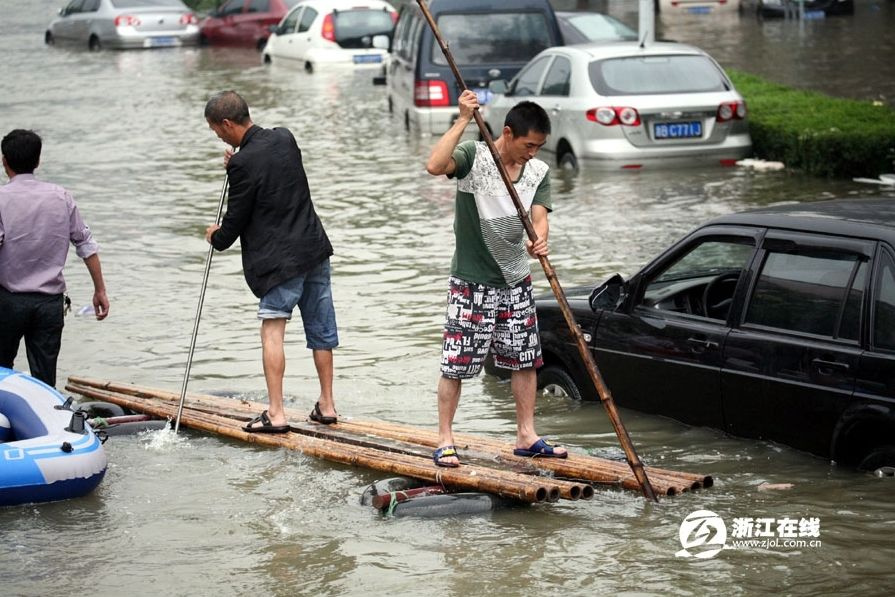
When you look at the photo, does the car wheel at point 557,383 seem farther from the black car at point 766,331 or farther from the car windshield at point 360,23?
the car windshield at point 360,23

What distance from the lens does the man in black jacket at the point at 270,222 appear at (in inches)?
320

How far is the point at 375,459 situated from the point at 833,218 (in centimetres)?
256

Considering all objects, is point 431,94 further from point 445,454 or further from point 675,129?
point 445,454

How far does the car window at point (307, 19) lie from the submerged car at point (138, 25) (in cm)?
744

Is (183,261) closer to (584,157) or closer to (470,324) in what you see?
(584,157)

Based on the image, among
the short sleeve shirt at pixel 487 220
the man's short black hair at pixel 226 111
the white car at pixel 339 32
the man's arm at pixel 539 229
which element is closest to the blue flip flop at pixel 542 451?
the short sleeve shirt at pixel 487 220

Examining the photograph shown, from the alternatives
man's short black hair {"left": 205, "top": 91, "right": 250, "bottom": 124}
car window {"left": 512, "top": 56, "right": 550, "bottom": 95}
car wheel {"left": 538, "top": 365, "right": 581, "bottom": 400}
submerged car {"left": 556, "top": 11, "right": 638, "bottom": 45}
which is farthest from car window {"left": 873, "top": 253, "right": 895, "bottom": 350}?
submerged car {"left": 556, "top": 11, "right": 638, "bottom": 45}

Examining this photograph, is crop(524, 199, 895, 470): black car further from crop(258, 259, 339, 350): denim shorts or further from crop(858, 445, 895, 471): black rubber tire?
crop(258, 259, 339, 350): denim shorts

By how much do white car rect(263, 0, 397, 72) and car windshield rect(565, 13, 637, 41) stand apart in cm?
591

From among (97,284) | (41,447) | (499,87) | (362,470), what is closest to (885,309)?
(362,470)

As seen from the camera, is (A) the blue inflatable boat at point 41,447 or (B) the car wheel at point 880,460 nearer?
(B) the car wheel at point 880,460

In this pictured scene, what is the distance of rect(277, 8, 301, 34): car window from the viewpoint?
31.3 meters

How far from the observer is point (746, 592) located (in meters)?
6.15

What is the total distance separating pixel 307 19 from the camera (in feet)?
101
